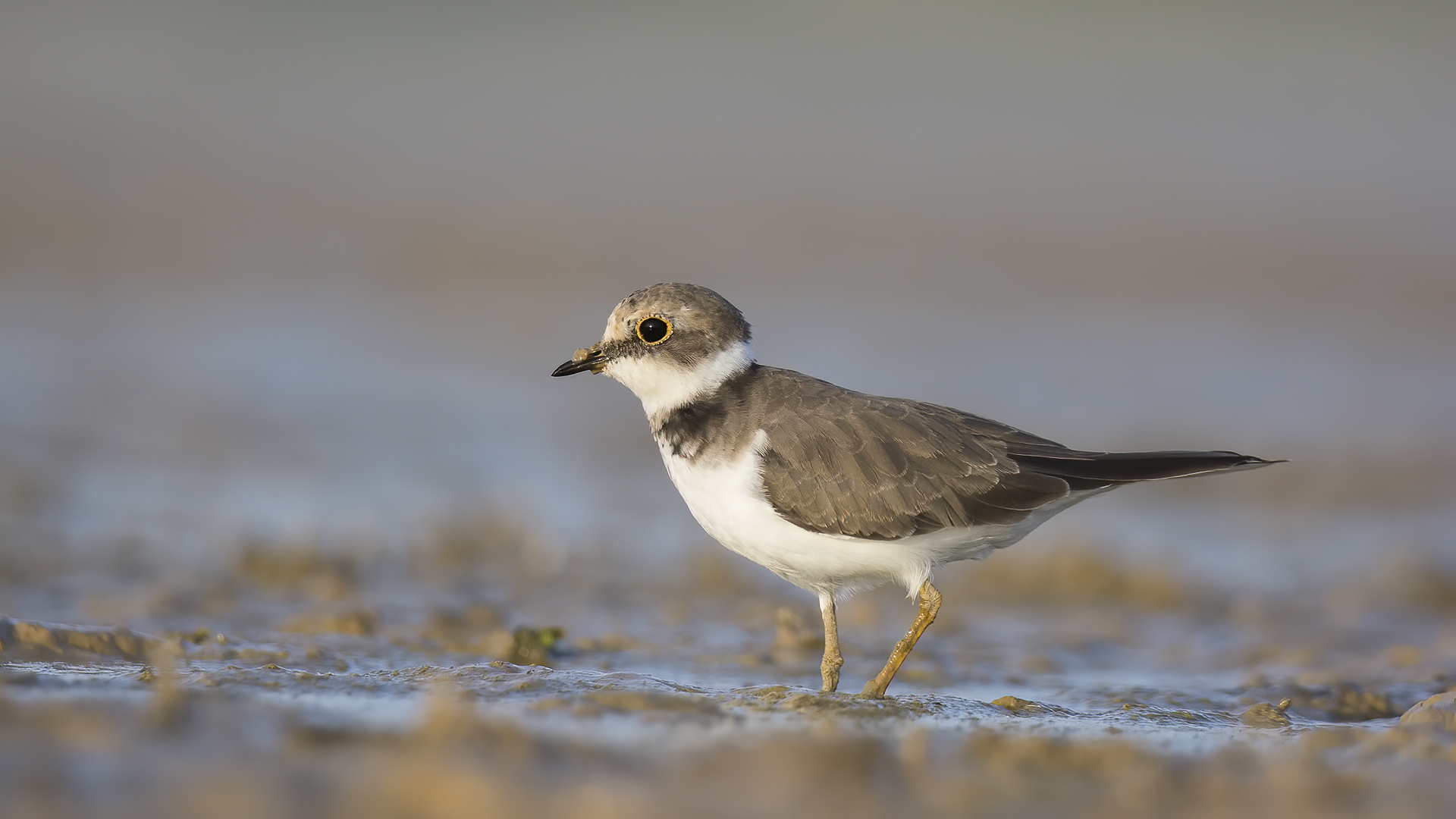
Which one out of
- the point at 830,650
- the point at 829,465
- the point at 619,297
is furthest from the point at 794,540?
the point at 619,297

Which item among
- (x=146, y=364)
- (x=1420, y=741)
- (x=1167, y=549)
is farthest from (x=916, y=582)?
(x=146, y=364)

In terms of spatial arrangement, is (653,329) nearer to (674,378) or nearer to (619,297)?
(674,378)

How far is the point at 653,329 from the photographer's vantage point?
21.7 ft

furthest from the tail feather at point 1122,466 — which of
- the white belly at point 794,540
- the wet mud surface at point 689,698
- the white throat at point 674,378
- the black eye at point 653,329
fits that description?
the black eye at point 653,329

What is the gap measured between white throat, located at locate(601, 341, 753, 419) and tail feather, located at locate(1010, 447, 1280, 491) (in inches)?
53.9

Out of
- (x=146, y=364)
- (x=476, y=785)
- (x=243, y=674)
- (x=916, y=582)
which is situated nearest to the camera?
(x=476, y=785)

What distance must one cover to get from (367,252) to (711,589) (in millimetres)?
14138

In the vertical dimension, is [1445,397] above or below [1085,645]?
above

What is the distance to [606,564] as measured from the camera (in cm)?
953

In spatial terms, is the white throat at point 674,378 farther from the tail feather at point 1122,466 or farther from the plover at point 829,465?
the tail feather at point 1122,466

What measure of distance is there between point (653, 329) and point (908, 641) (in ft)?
5.99

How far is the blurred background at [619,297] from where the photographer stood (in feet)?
31.1

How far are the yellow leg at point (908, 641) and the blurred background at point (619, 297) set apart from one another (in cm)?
82

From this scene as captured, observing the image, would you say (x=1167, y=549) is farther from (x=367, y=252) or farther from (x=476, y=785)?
(x=367, y=252)
